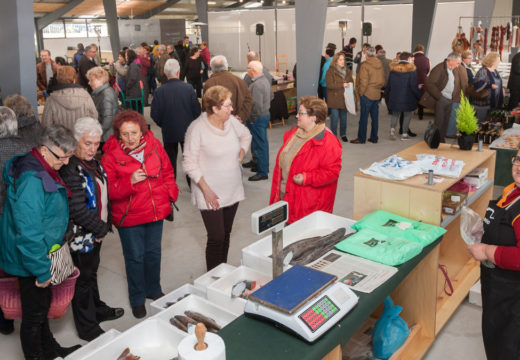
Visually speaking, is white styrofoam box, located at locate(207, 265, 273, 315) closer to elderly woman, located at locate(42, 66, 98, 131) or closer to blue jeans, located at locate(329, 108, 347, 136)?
elderly woman, located at locate(42, 66, 98, 131)

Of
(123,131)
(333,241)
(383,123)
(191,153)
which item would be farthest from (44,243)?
(383,123)

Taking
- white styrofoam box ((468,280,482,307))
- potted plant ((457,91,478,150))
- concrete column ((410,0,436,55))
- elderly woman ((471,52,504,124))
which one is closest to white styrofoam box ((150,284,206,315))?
white styrofoam box ((468,280,482,307))

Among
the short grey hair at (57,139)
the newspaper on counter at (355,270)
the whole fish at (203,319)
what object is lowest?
the whole fish at (203,319)

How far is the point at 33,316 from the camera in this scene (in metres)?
3.00

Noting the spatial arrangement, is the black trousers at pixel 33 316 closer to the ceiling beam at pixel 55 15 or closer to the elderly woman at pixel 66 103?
the elderly woman at pixel 66 103

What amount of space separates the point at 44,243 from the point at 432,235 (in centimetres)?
210

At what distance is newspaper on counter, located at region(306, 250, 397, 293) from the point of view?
7.85ft

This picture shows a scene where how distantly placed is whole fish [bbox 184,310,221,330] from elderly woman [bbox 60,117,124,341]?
1.03 meters

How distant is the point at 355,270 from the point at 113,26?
59.0ft

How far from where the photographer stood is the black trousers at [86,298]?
3342mm

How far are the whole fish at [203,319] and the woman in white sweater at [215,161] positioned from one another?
4.02ft

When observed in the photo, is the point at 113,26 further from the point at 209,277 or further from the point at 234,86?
the point at 209,277

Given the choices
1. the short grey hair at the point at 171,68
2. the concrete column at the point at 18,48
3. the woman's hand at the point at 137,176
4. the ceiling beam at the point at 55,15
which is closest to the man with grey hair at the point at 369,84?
the short grey hair at the point at 171,68

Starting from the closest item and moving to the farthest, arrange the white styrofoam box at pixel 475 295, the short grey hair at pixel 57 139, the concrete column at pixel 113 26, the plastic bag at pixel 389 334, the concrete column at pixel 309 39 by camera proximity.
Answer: the short grey hair at pixel 57 139, the plastic bag at pixel 389 334, the white styrofoam box at pixel 475 295, the concrete column at pixel 309 39, the concrete column at pixel 113 26
